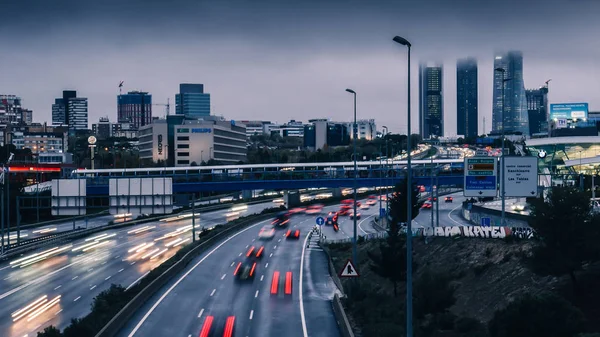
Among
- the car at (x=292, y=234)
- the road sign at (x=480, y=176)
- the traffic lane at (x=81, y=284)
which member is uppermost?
the road sign at (x=480, y=176)


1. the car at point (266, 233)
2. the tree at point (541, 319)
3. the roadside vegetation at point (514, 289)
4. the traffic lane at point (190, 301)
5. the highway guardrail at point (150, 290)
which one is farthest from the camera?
the car at point (266, 233)

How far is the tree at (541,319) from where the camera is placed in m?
26.4

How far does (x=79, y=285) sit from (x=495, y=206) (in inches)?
2235

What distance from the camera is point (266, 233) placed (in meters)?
96.8

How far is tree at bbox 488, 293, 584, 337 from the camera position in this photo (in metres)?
26.4

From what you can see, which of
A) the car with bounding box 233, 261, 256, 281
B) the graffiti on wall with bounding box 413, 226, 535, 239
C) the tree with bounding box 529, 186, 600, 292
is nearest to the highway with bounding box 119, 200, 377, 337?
the car with bounding box 233, 261, 256, 281

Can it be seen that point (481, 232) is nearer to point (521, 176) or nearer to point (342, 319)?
point (521, 176)

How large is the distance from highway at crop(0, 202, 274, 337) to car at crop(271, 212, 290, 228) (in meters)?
13.4

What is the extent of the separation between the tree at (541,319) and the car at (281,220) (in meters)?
79.9

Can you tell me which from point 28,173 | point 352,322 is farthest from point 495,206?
point 28,173

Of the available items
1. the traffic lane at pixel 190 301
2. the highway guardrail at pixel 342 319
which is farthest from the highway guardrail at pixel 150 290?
the highway guardrail at pixel 342 319

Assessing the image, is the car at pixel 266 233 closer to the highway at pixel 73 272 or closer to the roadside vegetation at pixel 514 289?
the highway at pixel 73 272

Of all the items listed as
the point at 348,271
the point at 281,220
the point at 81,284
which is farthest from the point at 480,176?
the point at 281,220

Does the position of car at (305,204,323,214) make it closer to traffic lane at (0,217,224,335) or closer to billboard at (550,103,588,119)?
traffic lane at (0,217,224,335)
